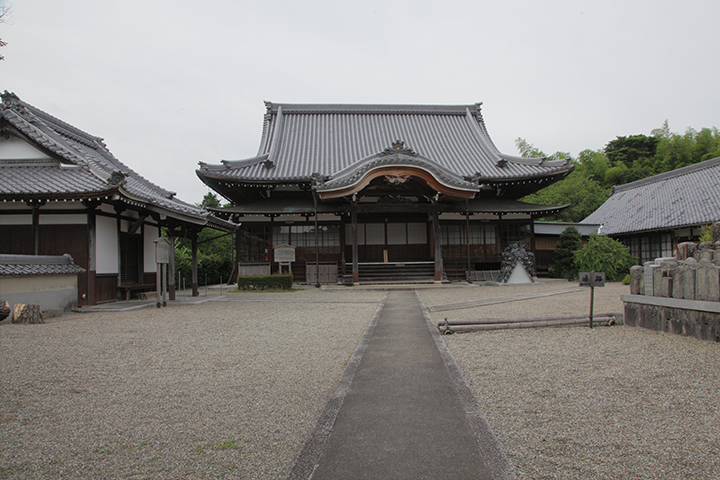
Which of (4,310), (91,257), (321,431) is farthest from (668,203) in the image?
(4,310)

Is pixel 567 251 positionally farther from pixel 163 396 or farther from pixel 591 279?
pixel 163 396

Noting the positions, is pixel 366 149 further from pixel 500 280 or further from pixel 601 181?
pixel 601 181

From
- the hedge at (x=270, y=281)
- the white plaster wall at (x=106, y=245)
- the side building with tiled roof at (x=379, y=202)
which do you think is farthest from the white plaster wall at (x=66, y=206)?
the side building with tiled roof at (x=379, y=202)

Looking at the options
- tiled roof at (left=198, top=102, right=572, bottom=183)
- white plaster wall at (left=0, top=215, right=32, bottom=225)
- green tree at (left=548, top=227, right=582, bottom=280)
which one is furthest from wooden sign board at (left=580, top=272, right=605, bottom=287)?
white plaster wall at (left=0, top=215, right=32, bottom=225)

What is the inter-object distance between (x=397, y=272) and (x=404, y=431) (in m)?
13.6

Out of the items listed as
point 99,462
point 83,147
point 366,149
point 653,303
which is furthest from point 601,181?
point 99,462

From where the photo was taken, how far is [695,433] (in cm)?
278

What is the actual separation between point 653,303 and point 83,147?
56.2ft

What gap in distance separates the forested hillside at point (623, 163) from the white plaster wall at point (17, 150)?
33767 millimetres

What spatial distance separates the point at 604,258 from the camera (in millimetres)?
16734

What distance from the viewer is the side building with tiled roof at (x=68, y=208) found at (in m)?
9.57

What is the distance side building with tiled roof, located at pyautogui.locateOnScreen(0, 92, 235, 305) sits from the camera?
31.4ft

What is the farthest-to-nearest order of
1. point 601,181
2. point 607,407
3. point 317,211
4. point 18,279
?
point 601,181 < point 317,211 < point 18,279 < point 607,407

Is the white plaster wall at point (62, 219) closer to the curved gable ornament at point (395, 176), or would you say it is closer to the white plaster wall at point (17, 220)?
the white plaster wall at point (17, 220)
